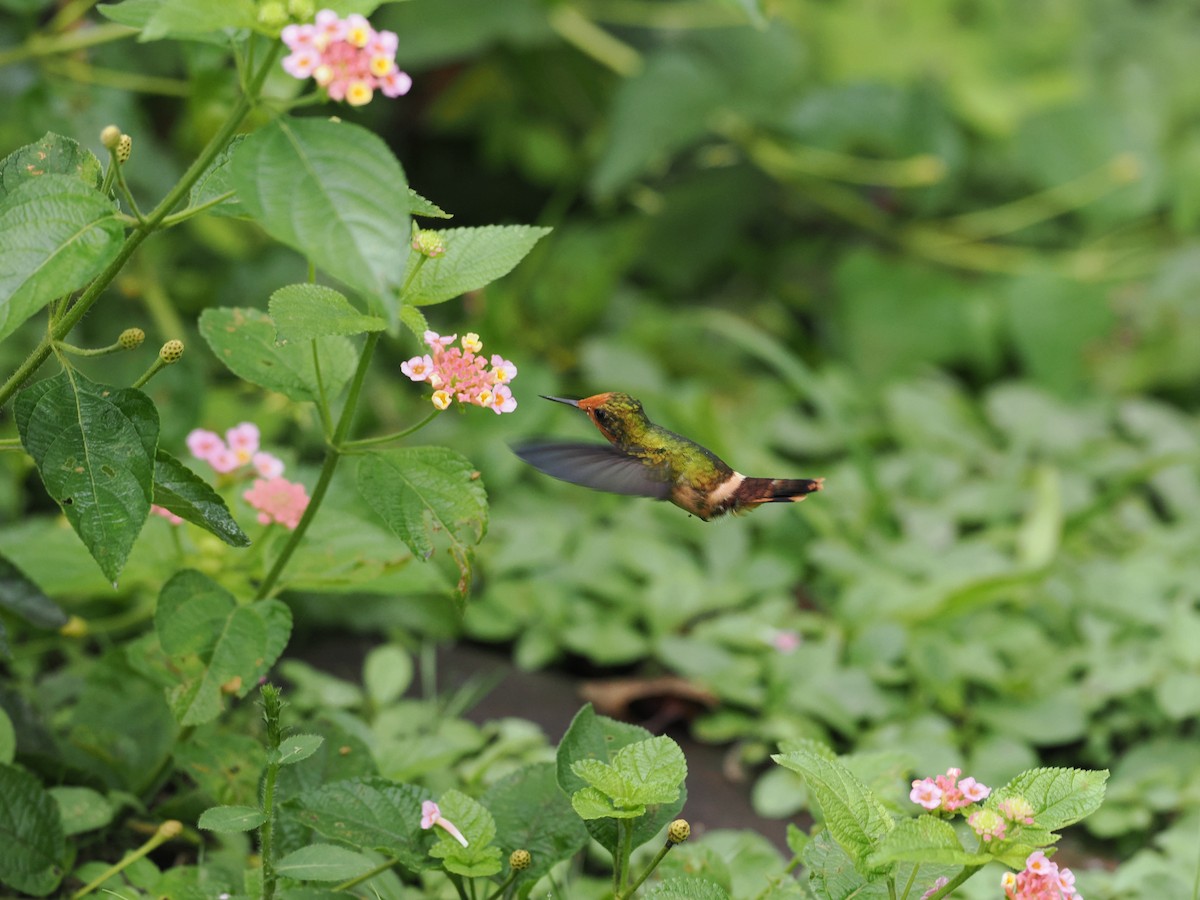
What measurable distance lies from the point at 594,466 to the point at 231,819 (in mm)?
390

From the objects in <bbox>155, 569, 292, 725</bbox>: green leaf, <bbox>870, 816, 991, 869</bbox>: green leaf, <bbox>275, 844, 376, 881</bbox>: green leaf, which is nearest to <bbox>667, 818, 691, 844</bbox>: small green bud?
<bbox>870, 816, 991, 869</bbox>: green leaf

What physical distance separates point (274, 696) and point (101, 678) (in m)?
0.52

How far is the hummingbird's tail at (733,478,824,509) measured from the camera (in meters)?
1.05

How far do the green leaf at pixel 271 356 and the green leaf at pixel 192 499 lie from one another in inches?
3.9

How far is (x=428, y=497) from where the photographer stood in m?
0.97

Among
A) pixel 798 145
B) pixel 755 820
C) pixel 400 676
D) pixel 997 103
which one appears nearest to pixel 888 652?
pixel 755 820

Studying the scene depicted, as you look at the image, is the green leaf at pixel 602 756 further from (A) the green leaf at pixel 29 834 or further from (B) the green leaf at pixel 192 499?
(A) the green leaf at pixel 29 834

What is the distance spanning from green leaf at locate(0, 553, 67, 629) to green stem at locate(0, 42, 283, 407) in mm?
241

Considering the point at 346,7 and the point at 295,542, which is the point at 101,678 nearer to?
the point at 295,542

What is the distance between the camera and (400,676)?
1.50 m

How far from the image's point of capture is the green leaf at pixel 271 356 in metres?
1.04

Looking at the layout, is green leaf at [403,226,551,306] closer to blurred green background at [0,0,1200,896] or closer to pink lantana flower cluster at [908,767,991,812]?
blurred green background at [0,0,1200,896]

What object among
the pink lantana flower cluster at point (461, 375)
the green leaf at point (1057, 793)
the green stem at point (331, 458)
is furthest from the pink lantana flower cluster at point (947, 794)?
the green stem at point (331, 458)

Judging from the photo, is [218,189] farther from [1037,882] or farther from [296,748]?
[1037,882]
